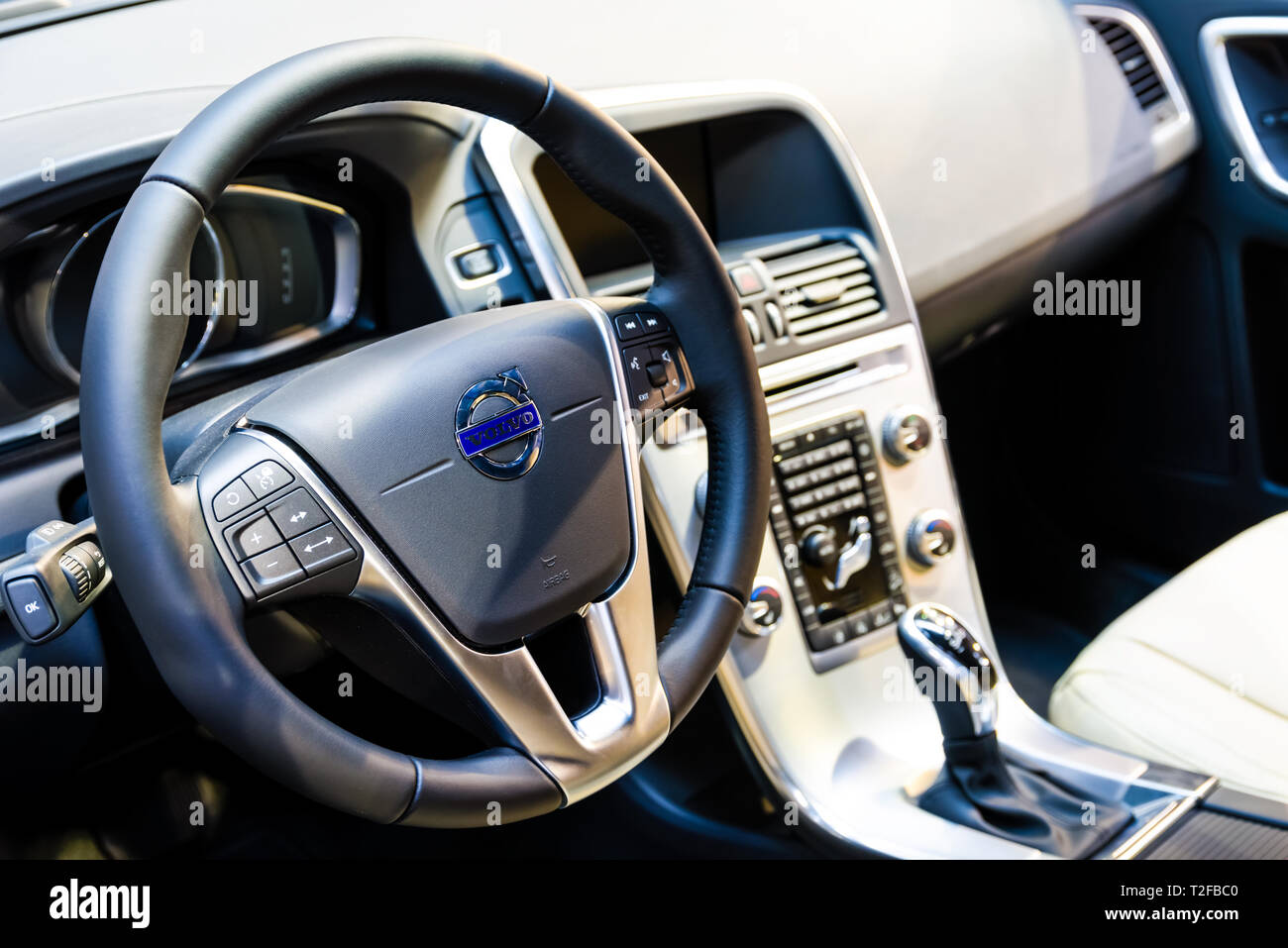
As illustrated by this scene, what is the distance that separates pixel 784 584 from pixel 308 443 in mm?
648

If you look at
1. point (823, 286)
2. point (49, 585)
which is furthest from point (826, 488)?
point (49, 585)

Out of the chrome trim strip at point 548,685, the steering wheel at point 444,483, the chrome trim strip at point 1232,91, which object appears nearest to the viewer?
the steering wheel at point 444,483

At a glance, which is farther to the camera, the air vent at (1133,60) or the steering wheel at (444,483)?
the air vent at (1133,60)

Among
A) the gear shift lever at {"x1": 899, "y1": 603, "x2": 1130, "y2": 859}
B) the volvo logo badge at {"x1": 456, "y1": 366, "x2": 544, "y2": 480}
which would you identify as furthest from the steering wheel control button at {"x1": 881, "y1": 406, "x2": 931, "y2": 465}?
the volvo logo badge at {"x1": 456, "y1": 366, "x2": 544, "y2": 480}

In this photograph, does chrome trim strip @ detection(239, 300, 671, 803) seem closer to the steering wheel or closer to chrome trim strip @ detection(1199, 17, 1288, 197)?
the steering wheel

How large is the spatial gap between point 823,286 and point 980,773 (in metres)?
0.58

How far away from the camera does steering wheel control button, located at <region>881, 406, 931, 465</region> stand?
1.46 metres

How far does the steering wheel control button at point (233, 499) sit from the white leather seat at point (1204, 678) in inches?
37.7

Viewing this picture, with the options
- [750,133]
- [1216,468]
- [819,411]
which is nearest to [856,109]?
[750,133]

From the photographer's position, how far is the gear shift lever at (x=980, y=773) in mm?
1229

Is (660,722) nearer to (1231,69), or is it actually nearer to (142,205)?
(142,205)

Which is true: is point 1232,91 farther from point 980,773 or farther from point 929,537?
point 980,773

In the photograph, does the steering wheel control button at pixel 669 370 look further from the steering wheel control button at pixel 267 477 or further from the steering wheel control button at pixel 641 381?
the steering wheel control button at pixel 267 477

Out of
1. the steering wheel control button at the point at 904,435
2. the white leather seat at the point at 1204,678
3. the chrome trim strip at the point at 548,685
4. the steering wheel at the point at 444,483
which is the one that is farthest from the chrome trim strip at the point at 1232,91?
the chrome trim strip at the point at 548,685
